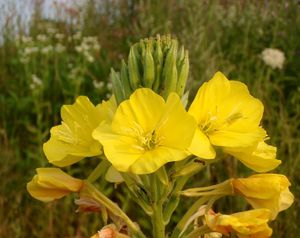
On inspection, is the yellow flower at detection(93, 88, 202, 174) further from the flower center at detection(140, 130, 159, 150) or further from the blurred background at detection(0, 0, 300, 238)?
the blurred background at detection(0, 0, 300, 238)

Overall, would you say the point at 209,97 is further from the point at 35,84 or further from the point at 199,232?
the point at 35,84

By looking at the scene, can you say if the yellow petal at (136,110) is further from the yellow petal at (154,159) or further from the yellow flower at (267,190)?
the yellow flower at (267,190)

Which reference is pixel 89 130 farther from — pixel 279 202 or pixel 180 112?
pixel 279 202

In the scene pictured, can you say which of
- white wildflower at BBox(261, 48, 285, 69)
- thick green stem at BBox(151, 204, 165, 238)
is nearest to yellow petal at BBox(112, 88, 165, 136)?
thick green stem at BBox(151, 204, 165, 238)

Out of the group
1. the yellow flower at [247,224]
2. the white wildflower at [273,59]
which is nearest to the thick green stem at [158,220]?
the yellow flower at [247,224]

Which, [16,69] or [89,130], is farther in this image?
[16,69]

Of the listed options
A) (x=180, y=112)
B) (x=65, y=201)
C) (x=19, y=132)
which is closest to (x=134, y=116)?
(x=180, y=112)
